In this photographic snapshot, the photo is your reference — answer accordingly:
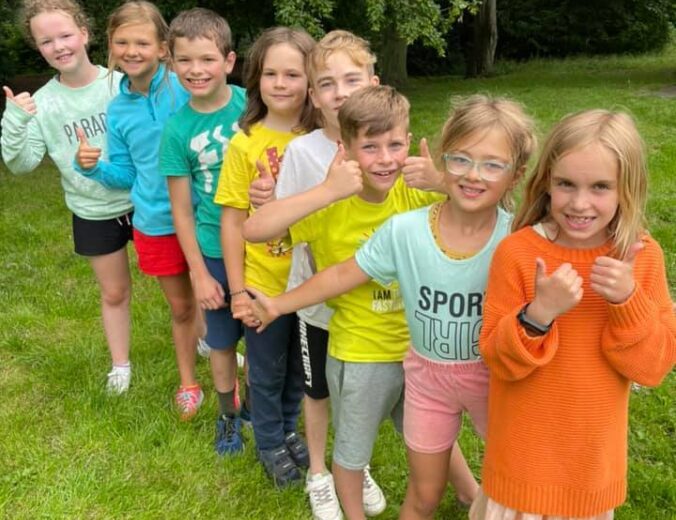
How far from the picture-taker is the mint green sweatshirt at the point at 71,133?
3225 mm

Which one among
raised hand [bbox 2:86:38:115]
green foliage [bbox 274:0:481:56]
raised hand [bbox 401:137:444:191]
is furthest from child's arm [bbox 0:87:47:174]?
green foliage [bbox 274:0:481:56]

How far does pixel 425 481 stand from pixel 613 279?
988 millimetres

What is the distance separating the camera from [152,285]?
200 inches

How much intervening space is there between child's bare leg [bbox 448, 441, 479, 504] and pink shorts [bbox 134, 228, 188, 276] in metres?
1.40

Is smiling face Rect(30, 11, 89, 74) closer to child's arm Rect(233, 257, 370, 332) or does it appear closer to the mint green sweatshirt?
the mint green sweatshirt

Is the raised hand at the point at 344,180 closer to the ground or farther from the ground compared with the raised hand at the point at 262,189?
farther from the ground

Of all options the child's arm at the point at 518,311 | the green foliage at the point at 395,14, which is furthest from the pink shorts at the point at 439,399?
the green foliage at the point at 395,14

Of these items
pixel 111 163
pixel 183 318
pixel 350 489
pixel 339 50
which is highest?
pixel 339 50

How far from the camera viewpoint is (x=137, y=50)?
117 inches

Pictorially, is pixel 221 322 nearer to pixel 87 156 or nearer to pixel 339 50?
pixel 87 156

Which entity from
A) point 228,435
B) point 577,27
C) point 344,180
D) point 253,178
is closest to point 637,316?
point 344,180

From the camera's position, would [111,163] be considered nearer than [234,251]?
No

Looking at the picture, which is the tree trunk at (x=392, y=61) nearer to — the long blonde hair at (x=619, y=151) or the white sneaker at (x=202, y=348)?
the white sneaker at (x=202, y=348)

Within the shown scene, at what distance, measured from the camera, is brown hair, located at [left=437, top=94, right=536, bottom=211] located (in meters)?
1.98
